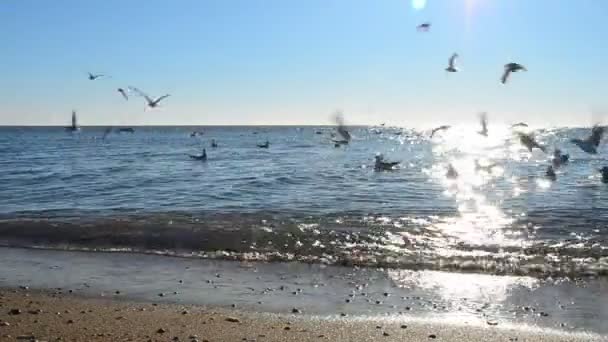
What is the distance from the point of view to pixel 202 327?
28.8 feet

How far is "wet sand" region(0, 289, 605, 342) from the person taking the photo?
835cm

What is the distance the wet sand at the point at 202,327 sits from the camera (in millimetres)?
8352

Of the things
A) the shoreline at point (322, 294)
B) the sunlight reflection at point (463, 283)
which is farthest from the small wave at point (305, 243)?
the shoreline at point (322, 294)

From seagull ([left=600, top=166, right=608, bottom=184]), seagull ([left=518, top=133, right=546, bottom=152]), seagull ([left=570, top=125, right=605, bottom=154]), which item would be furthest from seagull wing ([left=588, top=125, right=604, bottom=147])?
seagull ([left=600, top=166, right=608, bottom=184])

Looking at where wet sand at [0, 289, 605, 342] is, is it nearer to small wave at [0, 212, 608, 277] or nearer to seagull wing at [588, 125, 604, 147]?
small wave at [0, 212, 608, 277]

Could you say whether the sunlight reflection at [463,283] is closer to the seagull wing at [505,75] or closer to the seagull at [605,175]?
the seagull wing at [505,75]

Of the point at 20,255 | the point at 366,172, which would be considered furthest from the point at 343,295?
the point at 366,172

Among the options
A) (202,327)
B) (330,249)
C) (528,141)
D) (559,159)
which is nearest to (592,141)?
(528,141)

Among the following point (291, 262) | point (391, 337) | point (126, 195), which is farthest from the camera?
point (126, 195)

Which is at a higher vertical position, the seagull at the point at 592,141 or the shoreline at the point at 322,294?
the seagull at the point at 592,141

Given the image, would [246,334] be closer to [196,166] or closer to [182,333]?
[182,333]

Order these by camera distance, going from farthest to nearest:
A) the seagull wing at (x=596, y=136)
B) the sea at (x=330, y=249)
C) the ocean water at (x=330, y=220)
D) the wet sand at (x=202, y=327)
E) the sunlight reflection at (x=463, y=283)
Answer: the seagull wing at (x=596, y=136)
the ocean water at (x=330, y=220)
the sunlight reflection at (x=463, y=283)
the sea at (x=330, y=249)
the wet sand at (x=202, y=327)

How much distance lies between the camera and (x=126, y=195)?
85.7 ft

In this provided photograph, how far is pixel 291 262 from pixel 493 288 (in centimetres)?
405
